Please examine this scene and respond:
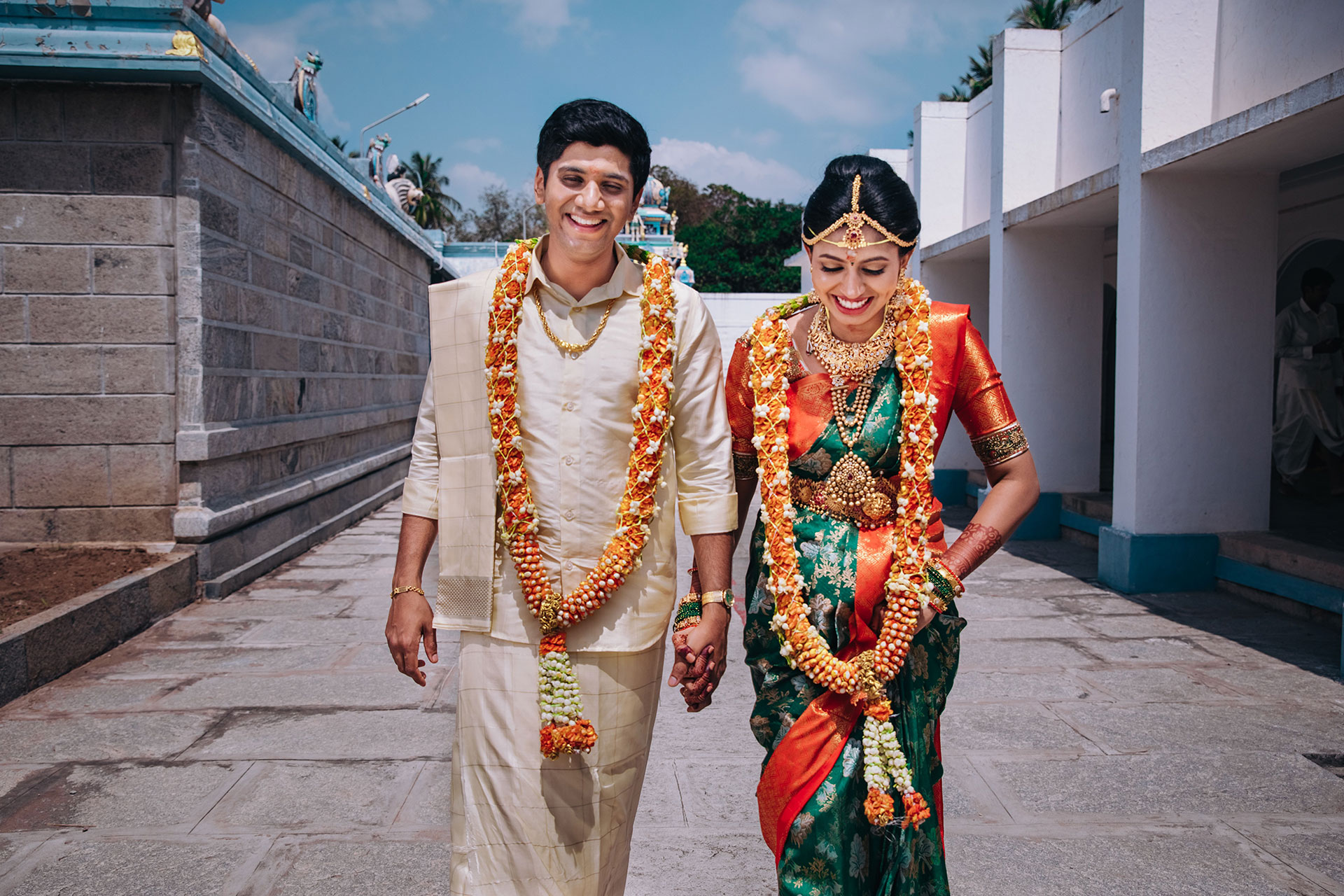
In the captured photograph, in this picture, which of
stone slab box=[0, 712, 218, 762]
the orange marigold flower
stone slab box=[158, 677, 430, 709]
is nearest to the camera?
the orange marigold flower

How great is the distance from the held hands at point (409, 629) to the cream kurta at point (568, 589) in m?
0.10

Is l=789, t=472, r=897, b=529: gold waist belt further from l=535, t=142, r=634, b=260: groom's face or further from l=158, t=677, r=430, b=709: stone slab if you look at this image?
l=158, t=677, r=430, b=709: stone slab

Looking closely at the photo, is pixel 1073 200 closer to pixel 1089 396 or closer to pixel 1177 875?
pixel 1089 396

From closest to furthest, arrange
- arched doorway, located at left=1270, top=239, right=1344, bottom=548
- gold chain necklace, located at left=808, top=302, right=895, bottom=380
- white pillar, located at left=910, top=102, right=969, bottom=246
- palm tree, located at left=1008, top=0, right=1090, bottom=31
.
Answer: gold chain necklace, located at left=808, top=302, right=895, bottom=380 → arched doorway, located at left=1270, top=239, right=1344, bottom=548 → white pillar, located at left=910, top=102, right=969, bottom=246 → palm tree, located at left=1008, top=0, right=1090, bottom=31

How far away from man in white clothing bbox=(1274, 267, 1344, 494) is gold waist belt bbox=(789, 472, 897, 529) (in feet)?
28.3

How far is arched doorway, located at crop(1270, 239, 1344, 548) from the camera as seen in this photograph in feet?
22.3

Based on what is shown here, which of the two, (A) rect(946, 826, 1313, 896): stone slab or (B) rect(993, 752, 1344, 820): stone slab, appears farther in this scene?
(B) rect(993, 752, 1344, 820): stone slab

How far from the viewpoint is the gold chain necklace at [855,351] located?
7.63 ft

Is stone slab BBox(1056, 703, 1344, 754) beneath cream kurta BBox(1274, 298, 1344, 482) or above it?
beneath

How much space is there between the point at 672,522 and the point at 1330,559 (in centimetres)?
488

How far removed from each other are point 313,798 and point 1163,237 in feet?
19.0

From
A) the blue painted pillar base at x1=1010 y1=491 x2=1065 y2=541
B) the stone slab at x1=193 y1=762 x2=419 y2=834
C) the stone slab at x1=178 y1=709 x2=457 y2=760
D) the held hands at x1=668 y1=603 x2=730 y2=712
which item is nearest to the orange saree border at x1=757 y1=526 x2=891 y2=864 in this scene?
the held hands at x1=668 y1=603 x2=730 y2=712

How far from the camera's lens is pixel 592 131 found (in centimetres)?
213

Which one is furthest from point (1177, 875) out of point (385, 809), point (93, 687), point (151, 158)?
point (151, 158)
